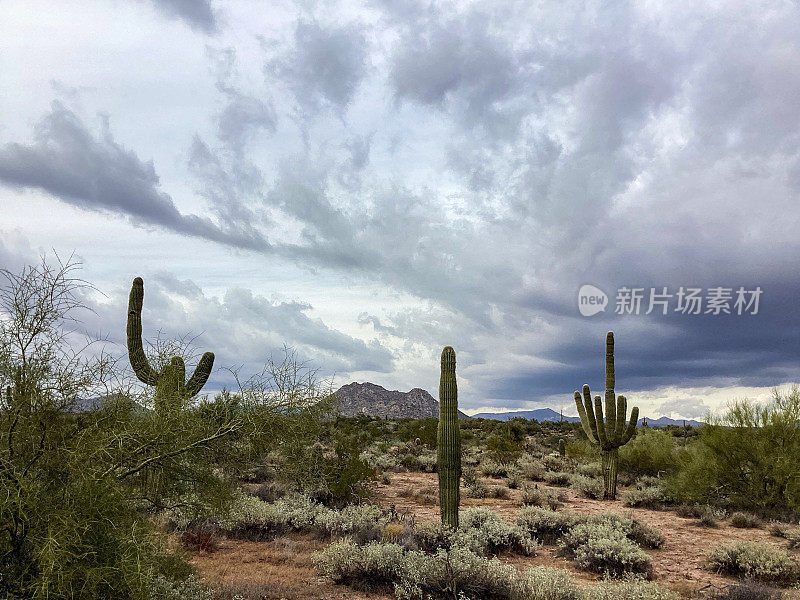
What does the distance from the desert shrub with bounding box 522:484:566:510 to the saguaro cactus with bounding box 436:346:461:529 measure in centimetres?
593

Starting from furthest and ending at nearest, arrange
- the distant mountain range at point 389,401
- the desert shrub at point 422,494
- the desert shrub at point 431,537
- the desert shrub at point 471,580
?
1. the distant mountain range at point 389,401
2. the desert shrub at point 422,494
3. the desert shrub at point 431,537
4. the desert shrub at point 471,580

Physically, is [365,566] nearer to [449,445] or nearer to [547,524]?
[449,445]

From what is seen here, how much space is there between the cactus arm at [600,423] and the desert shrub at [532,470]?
475 centimetres

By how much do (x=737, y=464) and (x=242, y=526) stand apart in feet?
50.5

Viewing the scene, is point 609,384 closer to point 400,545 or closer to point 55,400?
point 400,545

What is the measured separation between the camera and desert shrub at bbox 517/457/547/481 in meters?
23.7

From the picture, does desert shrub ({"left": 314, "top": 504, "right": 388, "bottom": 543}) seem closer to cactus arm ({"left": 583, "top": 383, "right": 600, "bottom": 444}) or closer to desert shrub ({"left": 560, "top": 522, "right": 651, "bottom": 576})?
desert shrub ({"left": 560, "top": 522, "right": 651, "bottom": 576})

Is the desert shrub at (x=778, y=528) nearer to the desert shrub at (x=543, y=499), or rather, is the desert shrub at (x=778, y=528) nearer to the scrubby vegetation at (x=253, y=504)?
the scrubby vegetation at (x=253, y=504)

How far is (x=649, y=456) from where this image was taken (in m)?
24.0

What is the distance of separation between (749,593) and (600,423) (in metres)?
11.2

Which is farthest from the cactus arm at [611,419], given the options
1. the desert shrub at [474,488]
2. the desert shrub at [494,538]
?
the desert shrub at [494,538]

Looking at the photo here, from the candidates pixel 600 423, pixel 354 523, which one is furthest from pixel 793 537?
pixel 354 523

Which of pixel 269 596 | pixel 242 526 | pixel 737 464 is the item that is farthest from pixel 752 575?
pixel 242 526

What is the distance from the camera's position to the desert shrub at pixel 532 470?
23688mm
